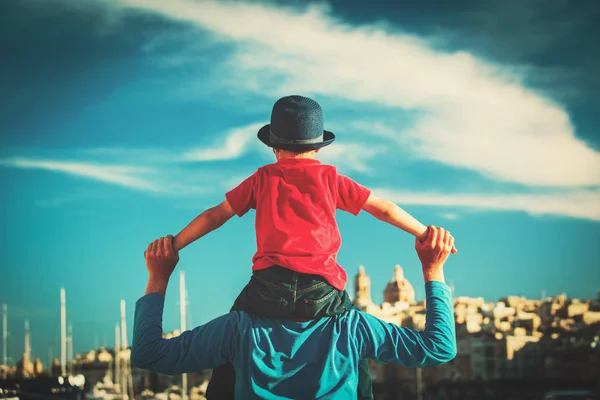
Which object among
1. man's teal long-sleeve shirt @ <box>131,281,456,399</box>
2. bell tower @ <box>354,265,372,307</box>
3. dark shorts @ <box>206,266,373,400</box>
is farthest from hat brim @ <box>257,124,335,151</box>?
bell tower @ <box>354,265,372,307</box>

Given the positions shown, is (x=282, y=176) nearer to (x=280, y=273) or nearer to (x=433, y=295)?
(x=280, y=273)

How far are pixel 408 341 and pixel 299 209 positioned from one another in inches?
22.2

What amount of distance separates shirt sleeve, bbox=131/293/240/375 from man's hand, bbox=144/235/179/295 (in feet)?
0.49

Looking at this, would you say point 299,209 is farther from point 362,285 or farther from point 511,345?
point 362,285

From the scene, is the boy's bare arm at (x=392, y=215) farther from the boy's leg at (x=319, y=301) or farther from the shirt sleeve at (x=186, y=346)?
the shirt sleeve at (x=186, y=346)

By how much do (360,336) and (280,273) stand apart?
A: 34 centimetres

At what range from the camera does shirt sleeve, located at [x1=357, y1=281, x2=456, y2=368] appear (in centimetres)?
305

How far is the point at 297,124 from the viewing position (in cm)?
314

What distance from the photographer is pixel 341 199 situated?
315cm

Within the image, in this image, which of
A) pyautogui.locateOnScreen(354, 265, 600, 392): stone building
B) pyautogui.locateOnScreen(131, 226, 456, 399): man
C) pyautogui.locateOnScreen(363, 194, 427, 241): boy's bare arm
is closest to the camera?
pyautogui.locateOnScreen(131, 226, 456, 399): man

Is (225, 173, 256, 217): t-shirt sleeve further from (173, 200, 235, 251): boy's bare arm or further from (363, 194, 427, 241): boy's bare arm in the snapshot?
(363, 194, 427, 241): boy's bare arm

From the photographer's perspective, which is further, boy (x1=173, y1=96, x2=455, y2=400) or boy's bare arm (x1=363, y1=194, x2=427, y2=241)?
boy's bare arm (x1=363, y1=194, x2=427, y2=241)

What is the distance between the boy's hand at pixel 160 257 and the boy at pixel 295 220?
4cm

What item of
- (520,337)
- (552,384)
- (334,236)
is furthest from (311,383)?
(520,337)
